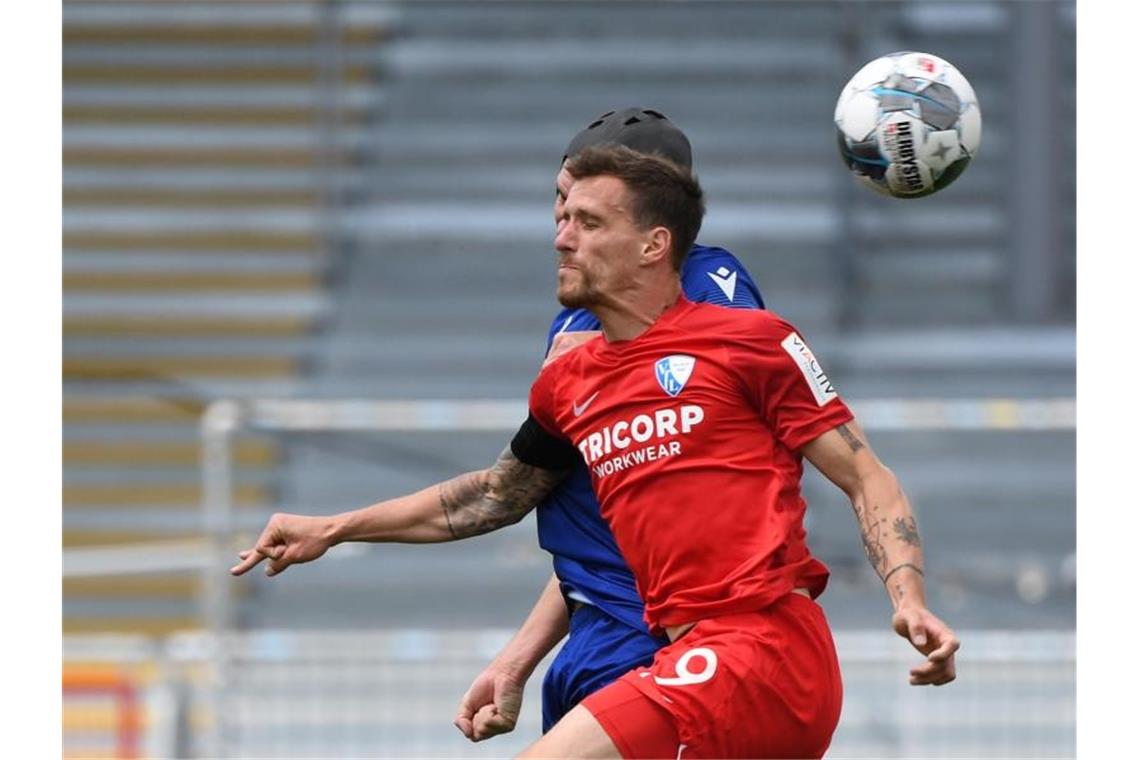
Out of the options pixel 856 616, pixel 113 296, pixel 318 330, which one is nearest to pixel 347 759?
pixel 856 616

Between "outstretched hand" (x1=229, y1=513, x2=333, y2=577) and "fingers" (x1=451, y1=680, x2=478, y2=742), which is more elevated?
"outstretched hand" (x1=229, y1=513, x2=333, y2=577)

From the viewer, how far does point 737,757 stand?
10.2 ft

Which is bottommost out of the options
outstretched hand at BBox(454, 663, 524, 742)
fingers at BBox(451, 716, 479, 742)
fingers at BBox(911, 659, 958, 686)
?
fingers at BBox(451, 716, 479, 742)

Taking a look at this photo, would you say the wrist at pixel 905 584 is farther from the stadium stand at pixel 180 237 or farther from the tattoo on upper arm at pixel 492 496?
the stadium stand at pixel 180 237

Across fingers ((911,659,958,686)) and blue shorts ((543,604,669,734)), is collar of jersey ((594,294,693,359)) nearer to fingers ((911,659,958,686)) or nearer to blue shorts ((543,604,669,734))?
blue shorts ((543,604,669,734))

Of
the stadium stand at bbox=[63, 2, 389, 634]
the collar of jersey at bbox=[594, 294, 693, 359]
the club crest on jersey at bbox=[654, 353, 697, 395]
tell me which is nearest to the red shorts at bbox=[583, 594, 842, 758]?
the club crest on jersey at bbox=[654, 353, 697, 395]

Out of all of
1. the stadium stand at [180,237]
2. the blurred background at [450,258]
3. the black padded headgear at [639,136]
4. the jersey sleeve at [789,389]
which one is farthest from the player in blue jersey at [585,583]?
the stadium stand at [180,237]

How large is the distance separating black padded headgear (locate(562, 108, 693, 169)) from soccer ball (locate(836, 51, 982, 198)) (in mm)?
455

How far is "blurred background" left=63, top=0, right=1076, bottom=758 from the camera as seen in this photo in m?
8.87

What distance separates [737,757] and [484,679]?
2.48 feet

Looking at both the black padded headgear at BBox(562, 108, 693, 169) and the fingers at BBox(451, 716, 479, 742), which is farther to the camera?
the fingers at BBox(451, 716, 479, 742)

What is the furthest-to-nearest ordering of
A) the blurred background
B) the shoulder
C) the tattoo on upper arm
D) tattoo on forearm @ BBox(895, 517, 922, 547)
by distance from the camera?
the blurred background, the tattoo on upper arm, the shoulder, tattoo on forearm @ BBox(895, 517, 922, 547)

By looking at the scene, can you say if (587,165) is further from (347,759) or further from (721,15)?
(721,15)

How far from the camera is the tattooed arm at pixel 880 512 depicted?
3029 millimetres
